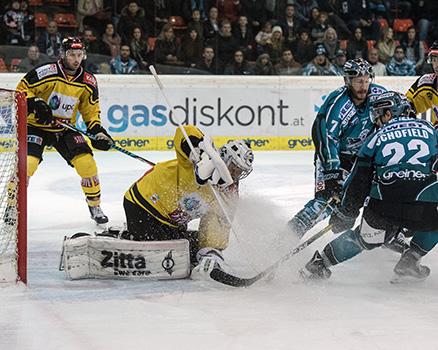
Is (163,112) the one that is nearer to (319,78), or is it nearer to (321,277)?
(319,78)

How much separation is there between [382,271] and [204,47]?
616 centimetres

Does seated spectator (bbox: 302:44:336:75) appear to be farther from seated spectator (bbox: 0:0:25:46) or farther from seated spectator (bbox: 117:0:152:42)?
seated spectator (bbox: 0:0:25:46)

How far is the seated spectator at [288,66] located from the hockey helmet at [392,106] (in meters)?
6.15

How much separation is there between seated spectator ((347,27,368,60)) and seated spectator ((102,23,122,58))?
8.74 feet

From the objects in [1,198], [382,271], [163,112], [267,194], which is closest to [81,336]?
[1,198]

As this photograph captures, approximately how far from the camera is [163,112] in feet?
30.8

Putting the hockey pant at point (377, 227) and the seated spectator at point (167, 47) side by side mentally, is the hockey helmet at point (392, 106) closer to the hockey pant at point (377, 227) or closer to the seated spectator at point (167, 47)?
the hockey pant at point (377, 227)

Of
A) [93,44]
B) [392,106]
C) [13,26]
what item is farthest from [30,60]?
[392,106]

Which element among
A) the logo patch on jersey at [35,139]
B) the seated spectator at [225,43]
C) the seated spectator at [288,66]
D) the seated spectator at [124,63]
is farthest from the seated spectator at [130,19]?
the logo patch on jersey at [35,139]

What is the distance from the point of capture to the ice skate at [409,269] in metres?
4.17

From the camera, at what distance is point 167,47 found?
10188 mm

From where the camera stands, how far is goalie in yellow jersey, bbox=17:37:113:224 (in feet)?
18.2

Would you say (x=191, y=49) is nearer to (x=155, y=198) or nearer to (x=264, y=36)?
(x=264, y=36)

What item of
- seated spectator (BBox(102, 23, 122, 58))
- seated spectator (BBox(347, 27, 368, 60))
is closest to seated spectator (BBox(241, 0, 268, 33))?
seated spectator (BBox(347, 27, 368, 60))
